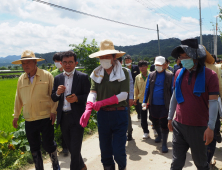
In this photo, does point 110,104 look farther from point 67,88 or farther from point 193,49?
point 193,49

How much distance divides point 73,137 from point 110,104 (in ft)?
2.98

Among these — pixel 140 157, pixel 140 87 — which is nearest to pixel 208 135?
pixel 140 157

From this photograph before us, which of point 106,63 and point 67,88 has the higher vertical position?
point 106,63

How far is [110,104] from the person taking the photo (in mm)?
3086

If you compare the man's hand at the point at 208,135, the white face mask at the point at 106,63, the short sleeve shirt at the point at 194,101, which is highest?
the white face mask at the point at 106,63

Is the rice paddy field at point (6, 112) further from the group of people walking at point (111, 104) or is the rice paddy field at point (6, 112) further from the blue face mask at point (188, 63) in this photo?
the blue face mask at point (188, 63)

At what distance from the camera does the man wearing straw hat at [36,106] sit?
3.65m

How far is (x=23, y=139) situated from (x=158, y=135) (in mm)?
3287

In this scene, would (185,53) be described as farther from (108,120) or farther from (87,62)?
(87,62)

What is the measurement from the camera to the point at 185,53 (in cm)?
273

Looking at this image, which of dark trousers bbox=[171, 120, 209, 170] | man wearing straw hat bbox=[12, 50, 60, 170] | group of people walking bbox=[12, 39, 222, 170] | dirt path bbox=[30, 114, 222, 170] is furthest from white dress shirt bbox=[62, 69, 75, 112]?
dark trousers bbox=[171, 120, 209, 170]

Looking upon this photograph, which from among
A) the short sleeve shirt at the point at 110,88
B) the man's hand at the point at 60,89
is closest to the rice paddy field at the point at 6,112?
the man's hand at the point at 60,89

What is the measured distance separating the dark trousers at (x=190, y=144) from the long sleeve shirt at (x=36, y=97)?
2102 mm

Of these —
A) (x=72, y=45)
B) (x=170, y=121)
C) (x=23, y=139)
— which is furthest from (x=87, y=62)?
(x=170, y=121)
